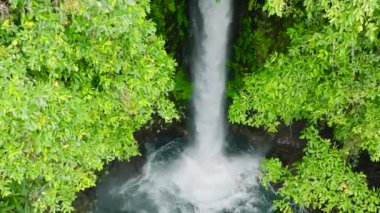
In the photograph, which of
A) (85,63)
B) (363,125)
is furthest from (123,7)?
(363,125)

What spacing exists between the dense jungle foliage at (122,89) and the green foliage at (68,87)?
1cm

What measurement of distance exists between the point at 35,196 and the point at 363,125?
199 inches

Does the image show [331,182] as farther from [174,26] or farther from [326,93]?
[174,26]

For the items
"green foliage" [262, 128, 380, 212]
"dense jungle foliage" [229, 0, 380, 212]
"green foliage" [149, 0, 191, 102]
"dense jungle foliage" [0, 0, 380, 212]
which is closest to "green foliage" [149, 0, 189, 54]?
"green foliage" [149, 0, 191, 102]

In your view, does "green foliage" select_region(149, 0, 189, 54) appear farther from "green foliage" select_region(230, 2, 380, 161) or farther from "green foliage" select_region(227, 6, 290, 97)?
"green foliage" select_region(230, 2, 380, 161)

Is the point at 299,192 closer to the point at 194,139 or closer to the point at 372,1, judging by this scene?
the point at 372,1

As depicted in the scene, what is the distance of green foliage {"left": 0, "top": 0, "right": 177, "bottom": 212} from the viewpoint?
4191 mm

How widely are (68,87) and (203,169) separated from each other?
6091 mm

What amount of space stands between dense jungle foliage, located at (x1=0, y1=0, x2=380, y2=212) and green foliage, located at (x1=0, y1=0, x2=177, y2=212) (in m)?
0.01

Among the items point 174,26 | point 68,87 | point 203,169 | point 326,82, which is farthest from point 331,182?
point 174,26

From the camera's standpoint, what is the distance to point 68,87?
16.5 feet

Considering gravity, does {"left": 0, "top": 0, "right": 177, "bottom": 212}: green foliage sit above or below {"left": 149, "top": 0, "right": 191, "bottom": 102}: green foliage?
below

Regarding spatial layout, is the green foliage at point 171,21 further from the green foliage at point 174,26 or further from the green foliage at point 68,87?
the green foliage at point 68,87

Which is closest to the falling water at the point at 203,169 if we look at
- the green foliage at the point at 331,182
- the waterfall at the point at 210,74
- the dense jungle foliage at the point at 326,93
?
the waterfall at the point at 210,74
